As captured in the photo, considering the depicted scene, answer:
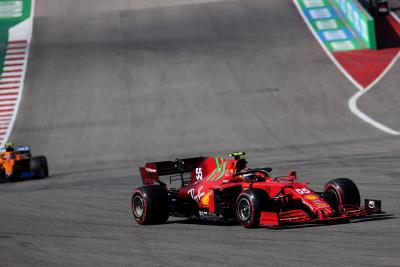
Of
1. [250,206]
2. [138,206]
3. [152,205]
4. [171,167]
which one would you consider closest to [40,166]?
[171,167]

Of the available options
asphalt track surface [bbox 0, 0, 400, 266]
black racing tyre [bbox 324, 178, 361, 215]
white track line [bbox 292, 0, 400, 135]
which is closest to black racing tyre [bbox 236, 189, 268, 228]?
asphalt track surface [bbox 0, 0, 400, 266]

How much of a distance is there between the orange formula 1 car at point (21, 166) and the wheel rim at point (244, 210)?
1668cm

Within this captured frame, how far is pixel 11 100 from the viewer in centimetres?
4194

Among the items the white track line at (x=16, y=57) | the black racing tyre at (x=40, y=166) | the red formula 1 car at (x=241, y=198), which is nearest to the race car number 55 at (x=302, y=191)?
the red formula 1 car at (x=241, y=198)

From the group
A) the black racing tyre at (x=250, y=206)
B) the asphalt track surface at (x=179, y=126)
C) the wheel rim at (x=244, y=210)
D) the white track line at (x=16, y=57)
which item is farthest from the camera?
the white track line at (x=16, y=57)

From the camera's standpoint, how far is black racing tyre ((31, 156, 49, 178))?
96.2 feet

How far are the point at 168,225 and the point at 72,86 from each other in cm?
2834

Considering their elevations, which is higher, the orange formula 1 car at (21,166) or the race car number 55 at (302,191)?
the orange formula 1 car at (21,166)

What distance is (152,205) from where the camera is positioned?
599 inches

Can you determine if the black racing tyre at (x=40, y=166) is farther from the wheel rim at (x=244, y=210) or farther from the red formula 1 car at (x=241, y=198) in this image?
the wheel rim at (x=244, y=210)

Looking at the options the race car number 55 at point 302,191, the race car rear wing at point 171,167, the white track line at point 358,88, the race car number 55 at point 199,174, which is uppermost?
the white track line at point 358,88

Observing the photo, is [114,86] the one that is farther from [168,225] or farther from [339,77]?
[168,225]

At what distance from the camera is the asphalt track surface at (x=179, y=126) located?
1234cm

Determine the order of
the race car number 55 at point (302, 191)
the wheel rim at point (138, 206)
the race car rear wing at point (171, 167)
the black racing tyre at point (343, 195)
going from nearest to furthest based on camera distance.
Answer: the race car number 55 at point (302, 191)
the black racing tyre at point (343, 195)
the wheel rim at point (138, 206)
the race car rear wing at point (171, 167)
